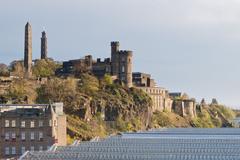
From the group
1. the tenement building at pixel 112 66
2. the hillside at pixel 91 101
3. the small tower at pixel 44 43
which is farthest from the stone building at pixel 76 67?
the small tower at pixel 44 43

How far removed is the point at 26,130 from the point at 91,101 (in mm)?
43123

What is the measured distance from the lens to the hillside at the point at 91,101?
117438mm

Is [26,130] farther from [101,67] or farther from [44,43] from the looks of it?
[44,43]

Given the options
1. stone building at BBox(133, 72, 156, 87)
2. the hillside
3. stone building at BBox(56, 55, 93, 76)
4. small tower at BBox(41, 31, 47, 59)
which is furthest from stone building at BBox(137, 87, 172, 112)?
small tower at BBox(41, 31, 47, 59)

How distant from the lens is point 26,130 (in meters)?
86.8

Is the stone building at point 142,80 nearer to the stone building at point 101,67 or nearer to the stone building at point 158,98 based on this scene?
the stone building at point 158,98

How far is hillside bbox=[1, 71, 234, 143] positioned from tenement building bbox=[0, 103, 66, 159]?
17.9 metres

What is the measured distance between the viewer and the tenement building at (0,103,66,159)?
8544 cm

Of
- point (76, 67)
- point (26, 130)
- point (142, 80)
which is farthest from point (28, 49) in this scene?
point (26, 130)

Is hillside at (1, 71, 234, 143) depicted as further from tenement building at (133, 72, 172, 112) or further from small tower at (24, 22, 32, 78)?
tenement building at (133, 72, 172, 112)

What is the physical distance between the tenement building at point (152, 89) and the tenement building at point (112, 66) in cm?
1257

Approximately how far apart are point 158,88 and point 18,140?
10075 centimetres

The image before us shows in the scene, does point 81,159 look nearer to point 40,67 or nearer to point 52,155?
point 52,155

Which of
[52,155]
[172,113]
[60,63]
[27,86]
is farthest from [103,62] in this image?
[52,155]
